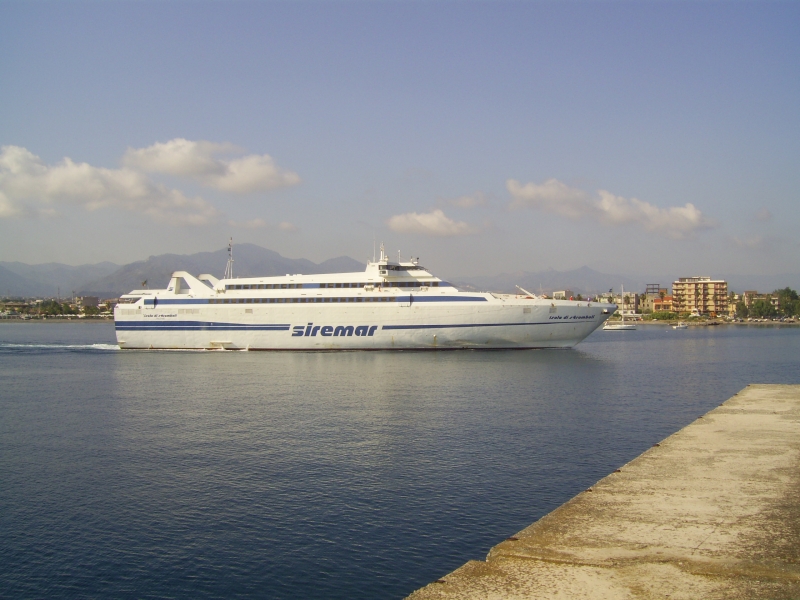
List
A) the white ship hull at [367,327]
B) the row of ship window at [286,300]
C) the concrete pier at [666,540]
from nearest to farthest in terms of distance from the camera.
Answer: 1. the concrete pier at [666,540]
2. the white ship hull at [367,327]
3. the row of ship window at [286,300]

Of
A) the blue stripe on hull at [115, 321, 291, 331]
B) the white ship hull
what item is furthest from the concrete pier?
the blue stripe on hull at [115, 321, 291, 331]

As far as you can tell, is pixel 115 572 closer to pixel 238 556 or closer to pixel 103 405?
pixel 238 556

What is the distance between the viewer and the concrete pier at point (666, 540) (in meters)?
8.02

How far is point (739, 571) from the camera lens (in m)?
8.30

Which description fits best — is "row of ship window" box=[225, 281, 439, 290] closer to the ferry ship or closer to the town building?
the ferry ship

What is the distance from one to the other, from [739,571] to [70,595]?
1006 cm

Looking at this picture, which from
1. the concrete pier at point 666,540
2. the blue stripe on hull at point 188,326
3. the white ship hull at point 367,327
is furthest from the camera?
the blue stripe on hull at point 188,326

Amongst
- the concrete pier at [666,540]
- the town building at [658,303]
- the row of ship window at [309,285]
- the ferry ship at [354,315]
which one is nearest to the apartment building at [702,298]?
the town building at [658,303]

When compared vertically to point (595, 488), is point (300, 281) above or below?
above

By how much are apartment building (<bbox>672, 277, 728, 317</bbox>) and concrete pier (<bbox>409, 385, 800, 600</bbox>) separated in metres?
162

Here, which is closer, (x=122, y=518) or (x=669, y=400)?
(x=122, y=518)

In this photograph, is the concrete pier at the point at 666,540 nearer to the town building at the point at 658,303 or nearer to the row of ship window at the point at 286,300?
the row of ship window at the point at 286,300

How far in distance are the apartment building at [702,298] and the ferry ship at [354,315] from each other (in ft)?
408

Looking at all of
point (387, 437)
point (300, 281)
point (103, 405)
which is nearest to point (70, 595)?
point (387, 437)
